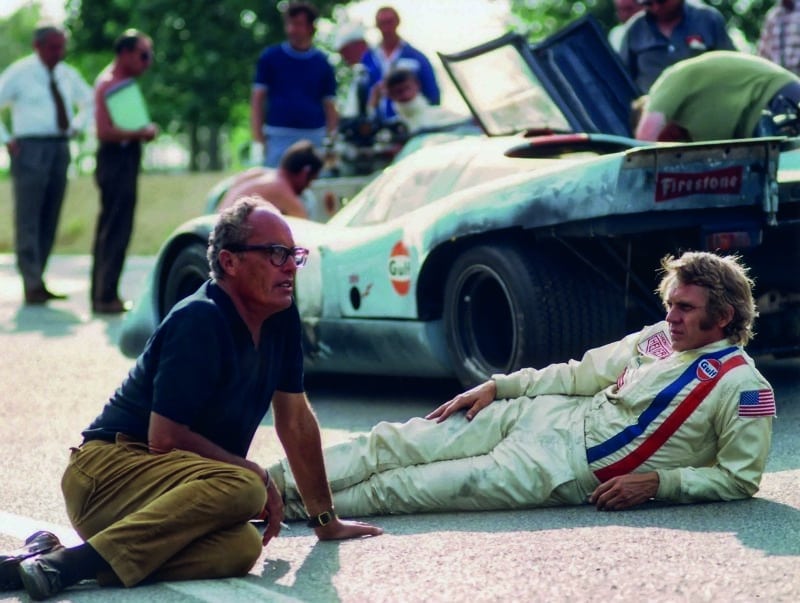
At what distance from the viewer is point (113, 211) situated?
44.3 ft

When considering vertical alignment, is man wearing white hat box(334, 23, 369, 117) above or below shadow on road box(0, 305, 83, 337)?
above

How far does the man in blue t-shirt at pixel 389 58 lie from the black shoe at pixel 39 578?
8.59 m

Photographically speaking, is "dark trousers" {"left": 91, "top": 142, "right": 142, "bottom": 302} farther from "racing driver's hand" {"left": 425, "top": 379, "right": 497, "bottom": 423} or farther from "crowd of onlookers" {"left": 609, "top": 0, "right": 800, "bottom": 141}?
"racing driver's hand" {"left": 425, "top": 379, "right": 497, "bottom": 423}

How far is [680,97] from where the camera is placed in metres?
8.26

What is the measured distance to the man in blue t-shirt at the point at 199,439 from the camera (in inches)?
179

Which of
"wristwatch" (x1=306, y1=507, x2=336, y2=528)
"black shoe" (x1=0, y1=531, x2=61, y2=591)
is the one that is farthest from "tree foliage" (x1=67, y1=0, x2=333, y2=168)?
"black shoe" (x1=0, y1=531, x2=61, y2=591)

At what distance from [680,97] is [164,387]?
4221mm

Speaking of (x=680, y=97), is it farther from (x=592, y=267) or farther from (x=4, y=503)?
Answer: (x=4, y=503)

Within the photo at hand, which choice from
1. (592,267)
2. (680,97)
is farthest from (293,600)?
(680,97)

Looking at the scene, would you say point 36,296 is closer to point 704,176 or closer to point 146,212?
point 704,176

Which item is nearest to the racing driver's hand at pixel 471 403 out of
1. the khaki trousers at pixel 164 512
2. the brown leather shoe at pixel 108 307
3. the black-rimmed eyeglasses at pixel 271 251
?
the black-rimmed eyeglasses at pixel 271 251

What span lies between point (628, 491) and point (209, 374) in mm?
1366

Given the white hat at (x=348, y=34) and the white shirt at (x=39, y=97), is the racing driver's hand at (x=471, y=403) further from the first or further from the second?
the white shirt at (x=39, y=97)

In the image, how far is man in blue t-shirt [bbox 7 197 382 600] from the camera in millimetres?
4543
